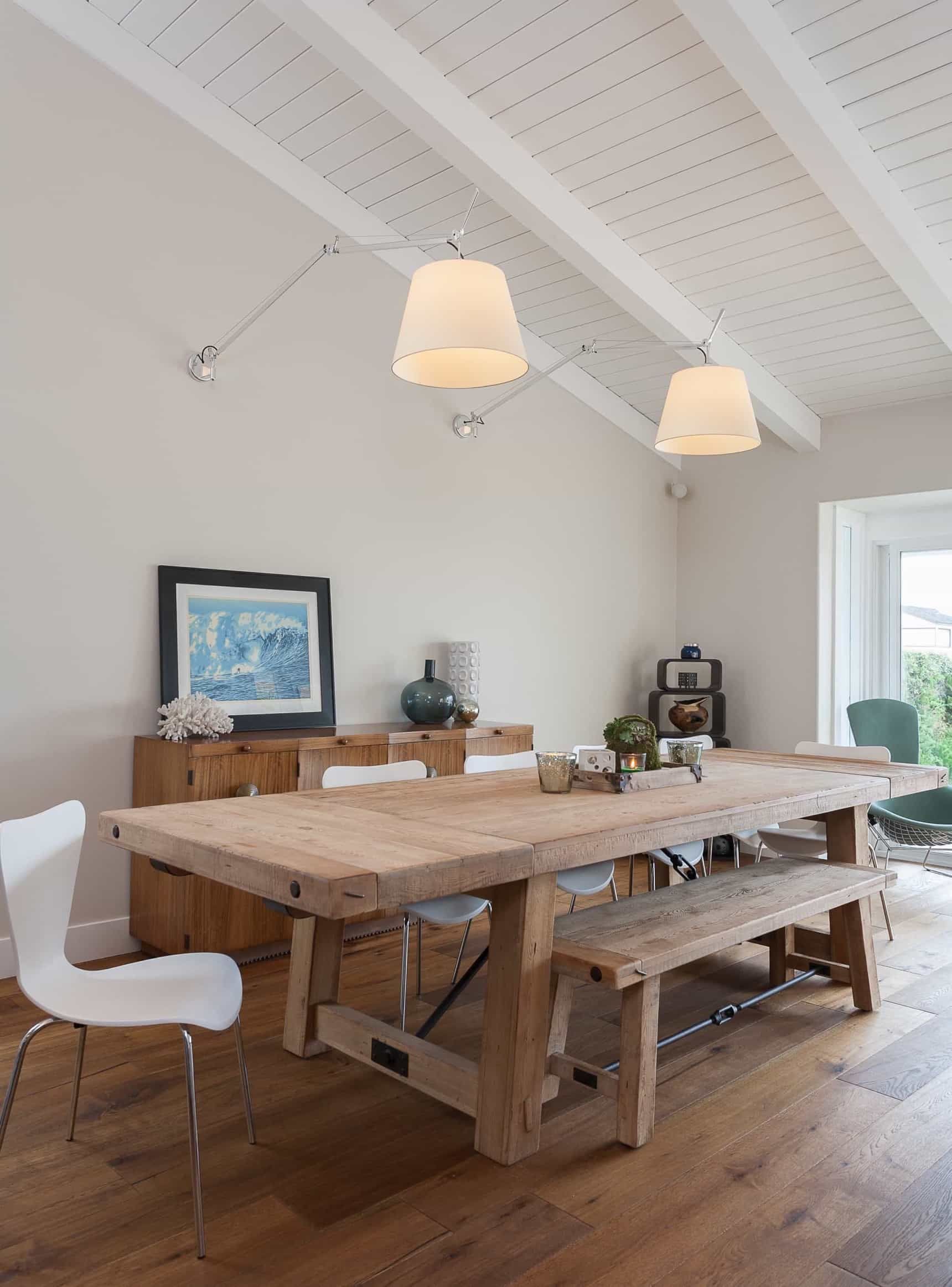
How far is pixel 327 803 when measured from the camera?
252cm

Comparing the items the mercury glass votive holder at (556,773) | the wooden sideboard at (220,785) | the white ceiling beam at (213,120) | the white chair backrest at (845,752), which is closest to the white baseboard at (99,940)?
the wooden sideboard at (220,785)

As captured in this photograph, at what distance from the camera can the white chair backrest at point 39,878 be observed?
6.44 ft

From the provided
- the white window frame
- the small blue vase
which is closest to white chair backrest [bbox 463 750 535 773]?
the small blue vase

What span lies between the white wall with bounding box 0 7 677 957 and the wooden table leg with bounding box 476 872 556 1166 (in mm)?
1988

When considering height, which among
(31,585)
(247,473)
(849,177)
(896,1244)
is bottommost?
(896,1244)

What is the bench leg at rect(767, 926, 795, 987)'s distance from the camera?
3350mm

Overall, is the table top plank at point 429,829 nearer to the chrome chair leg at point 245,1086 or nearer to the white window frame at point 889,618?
the chrome chair leg at point 245,1086

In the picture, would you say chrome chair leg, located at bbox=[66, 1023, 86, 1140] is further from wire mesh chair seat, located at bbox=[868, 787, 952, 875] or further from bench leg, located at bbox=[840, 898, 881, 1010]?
wire mesh chair seat, located at bbox=[868, 787, 952, 875]

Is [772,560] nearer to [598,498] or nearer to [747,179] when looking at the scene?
[598,498]

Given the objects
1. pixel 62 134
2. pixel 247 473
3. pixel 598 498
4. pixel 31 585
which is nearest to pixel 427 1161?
pixel 31 585

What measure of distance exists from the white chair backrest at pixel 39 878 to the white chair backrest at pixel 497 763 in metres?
1.46

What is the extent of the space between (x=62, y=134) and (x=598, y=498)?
320cm

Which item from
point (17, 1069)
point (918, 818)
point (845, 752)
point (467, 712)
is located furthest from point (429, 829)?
point (918, 818)

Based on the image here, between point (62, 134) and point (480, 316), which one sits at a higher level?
point (62, 134)
